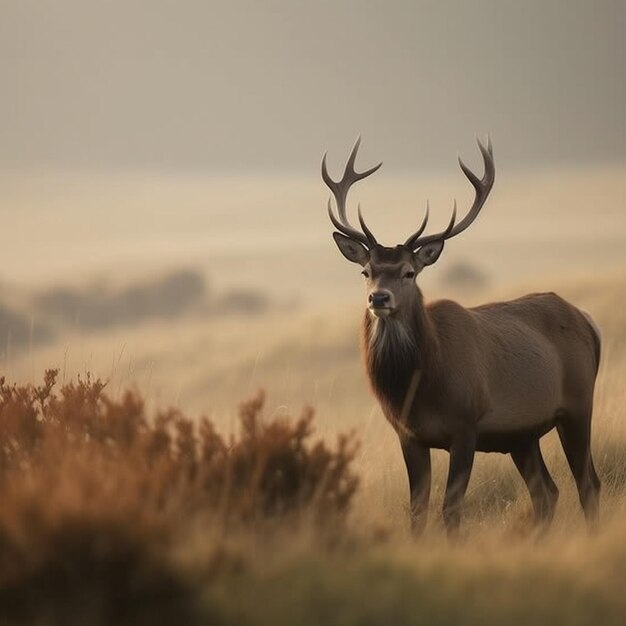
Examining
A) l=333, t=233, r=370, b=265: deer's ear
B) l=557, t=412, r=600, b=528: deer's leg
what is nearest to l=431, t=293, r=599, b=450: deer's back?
l=557, t=412, r=600, b=528: deer's leg

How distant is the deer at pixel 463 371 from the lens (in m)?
7.68

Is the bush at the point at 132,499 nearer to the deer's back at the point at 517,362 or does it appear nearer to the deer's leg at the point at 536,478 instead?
the deer's back at the point at 517,362

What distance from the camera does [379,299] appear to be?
7402mm

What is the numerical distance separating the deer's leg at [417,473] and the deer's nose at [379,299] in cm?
89

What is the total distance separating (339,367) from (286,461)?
15055 mm

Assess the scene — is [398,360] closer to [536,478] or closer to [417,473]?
[417,473]

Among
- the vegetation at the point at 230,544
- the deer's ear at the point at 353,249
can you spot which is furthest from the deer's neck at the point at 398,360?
the vegetation at the point at 230,544

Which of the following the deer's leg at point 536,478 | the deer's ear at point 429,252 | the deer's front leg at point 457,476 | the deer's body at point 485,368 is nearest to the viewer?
the deer's front leg at point 457,476

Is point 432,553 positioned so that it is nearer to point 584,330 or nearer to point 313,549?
point 313,549

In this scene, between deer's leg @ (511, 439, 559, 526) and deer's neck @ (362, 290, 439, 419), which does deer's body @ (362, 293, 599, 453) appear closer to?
deer's neck @ (362, 290, 439, 419)

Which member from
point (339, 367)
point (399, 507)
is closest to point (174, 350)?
point (339, 367)

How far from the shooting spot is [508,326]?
28.4ft

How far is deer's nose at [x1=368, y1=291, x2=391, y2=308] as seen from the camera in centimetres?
A: 740

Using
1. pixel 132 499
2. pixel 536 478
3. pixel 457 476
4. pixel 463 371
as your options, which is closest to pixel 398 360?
pixel 463 371
